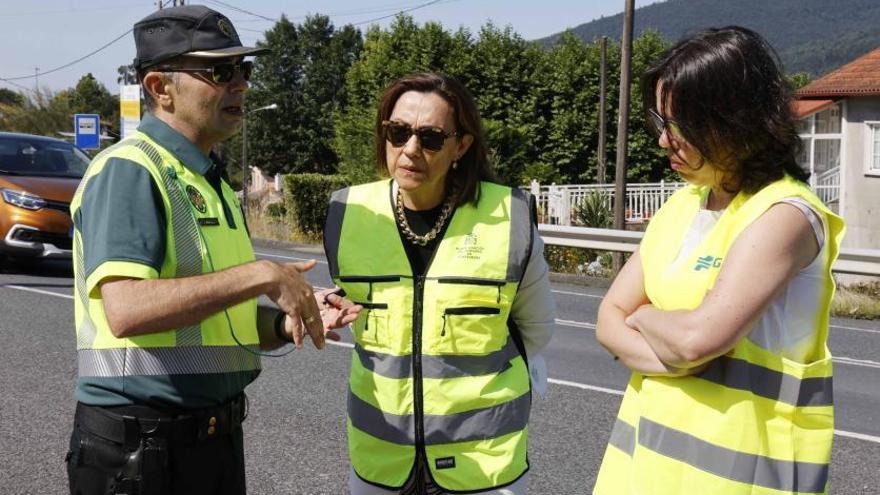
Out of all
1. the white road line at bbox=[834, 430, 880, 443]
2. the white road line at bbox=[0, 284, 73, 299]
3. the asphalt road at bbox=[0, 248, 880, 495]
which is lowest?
the white road line at bbox=[834, 430, 880, 443]

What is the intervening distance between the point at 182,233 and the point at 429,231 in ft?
2.72

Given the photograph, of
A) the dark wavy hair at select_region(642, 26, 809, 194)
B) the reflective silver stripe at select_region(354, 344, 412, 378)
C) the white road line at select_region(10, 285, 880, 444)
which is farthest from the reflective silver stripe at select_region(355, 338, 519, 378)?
the white road line at select_region(10, 285, 880, 444)

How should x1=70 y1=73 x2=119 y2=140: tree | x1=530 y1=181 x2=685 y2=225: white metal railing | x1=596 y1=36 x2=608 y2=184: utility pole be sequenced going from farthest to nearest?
x1=70 y1=73 x2=119 y2=140: tree, x1=596 y1=36 x2=608 y2=184: utility pole, x1=530 y1=181 x2=685 y2=225: white metal railing

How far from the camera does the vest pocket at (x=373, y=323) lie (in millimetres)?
3002

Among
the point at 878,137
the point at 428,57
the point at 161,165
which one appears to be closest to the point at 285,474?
the point at 161,165

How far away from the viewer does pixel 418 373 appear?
2.96 meters

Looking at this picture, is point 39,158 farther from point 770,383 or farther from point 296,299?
point 770,383

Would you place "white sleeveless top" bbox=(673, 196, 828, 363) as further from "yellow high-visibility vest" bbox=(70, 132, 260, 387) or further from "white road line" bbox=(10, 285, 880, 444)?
"white road line" bbox=(10, 285, 880, 444)

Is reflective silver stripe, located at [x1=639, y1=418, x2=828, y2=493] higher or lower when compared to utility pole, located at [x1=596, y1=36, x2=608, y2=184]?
lower

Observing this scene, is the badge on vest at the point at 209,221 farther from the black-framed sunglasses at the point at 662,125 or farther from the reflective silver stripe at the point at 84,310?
the black-framed sunglasses at the point at 662,125

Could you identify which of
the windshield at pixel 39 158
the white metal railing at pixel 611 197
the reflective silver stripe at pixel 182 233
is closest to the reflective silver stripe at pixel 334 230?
the reflective silver stripe at pixel 182 233

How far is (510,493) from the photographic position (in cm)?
301

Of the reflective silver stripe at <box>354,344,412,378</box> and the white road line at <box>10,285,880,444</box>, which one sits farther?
the white road line at <box>10,285,880,444</box>

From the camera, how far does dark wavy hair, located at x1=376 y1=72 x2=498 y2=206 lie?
3.18m
